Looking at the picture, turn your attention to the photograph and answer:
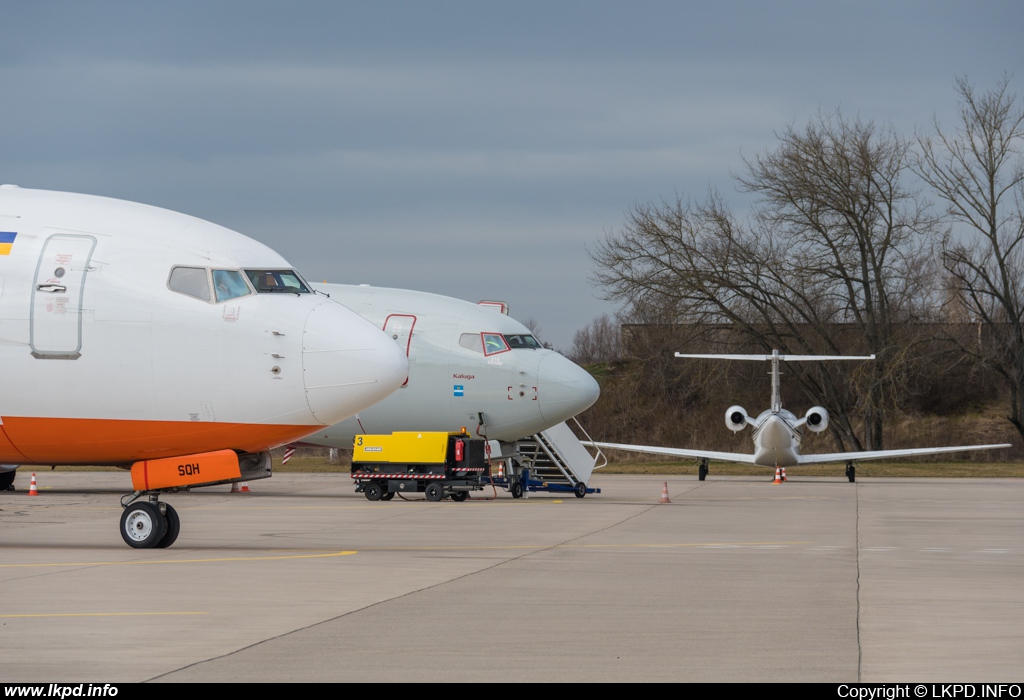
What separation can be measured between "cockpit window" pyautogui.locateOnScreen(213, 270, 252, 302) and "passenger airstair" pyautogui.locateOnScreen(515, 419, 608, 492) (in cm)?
1583

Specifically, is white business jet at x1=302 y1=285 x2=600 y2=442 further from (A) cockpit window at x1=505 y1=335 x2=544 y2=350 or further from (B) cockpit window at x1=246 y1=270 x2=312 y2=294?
(B) cockpit window at x1=246 y1=270 x2=312 y2=294

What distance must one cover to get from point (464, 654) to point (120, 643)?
236 centimetres

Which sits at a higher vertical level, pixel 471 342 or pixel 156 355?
pixel 471 342

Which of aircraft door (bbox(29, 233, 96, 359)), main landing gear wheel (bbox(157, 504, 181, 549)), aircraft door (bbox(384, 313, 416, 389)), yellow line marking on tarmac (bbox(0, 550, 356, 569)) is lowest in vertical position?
yellow line marking on tarmac (bbox(0, 550, 356, 569))

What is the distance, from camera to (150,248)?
48.0 ft

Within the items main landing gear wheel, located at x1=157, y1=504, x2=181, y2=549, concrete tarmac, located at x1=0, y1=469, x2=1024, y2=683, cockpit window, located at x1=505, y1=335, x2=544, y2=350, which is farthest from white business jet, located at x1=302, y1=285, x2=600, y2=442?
main landing gear wheel, located at x1=157, y1=504, x2=181, y2=549

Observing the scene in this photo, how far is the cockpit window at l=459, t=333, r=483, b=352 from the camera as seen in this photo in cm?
2697

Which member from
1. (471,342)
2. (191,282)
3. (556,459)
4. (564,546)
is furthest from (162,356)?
(556,459)

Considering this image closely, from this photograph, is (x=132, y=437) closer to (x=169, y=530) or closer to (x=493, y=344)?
(x=169, y=530)

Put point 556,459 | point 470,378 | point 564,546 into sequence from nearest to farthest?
point 564,546 < point 470,378 < point 556,459

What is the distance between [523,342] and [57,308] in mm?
14255

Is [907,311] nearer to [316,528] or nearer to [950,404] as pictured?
[950,404]

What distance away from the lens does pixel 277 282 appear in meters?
15.0

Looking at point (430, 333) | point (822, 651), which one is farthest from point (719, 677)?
point (430, 333)
